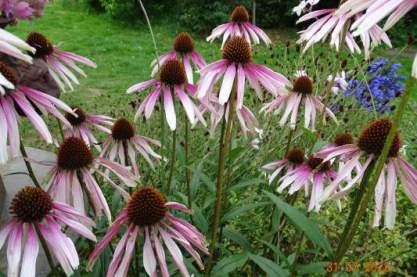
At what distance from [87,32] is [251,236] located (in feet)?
15.7

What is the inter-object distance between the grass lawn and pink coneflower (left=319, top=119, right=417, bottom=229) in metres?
1.03

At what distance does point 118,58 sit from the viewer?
5102 millimetres

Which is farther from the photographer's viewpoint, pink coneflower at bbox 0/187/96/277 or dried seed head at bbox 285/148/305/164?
dried seed head at bbox 285/148/305/164

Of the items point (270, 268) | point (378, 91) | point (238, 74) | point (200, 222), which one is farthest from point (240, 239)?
point (378, 91)

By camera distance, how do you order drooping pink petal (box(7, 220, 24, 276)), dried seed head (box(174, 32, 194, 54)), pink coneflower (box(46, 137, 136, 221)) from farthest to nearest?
dried seed head (box(174, 32, 194, 54)) → pink coneflower (box(46, 137, 136, 221)) → drooping pink petal (box(7, 220, 24, 276))

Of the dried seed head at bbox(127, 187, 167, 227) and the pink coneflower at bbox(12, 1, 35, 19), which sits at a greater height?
the pink coneflower at bbox(12, 1, 35, 19)

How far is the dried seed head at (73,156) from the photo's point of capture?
3.31ft

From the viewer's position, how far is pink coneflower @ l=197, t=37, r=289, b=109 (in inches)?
38.8

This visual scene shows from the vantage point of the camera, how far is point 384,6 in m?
0.57

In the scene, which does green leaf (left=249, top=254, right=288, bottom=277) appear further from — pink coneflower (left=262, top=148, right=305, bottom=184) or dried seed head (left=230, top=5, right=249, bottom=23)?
dried seed head (left=230, top=5, right=249, bottom=23)

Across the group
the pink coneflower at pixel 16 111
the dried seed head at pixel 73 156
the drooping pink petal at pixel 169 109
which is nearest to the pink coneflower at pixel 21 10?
the pink coneflower at pixel 16 111

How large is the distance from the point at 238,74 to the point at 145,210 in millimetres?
348

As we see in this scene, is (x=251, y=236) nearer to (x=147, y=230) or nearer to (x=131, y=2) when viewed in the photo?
(x=147, y=230)

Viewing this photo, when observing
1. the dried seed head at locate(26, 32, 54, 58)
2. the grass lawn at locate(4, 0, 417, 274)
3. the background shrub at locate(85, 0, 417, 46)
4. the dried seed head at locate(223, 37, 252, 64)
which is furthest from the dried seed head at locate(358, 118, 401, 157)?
the background shrub at locate(85, 0, 417, 46)
